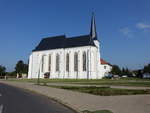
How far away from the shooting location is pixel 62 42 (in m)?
86.9

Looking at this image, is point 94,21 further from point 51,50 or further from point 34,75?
point 34,75

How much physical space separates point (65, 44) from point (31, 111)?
256 feet

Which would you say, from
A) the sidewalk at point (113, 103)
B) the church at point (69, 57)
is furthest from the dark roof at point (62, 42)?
the sidewalk at point (113, 103)

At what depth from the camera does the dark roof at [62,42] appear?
7977 cm

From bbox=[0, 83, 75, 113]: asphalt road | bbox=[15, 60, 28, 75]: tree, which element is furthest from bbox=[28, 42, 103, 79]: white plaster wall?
bbox=[0, 83, 75, 113]: asphalt road

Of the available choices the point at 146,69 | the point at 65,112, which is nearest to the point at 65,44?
the point at 146,69

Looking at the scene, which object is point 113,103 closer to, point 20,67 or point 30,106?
point 30,106

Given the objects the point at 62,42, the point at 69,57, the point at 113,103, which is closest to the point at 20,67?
the point at 62,42

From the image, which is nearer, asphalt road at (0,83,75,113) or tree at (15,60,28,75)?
asphalt road at (0,83,75,113)

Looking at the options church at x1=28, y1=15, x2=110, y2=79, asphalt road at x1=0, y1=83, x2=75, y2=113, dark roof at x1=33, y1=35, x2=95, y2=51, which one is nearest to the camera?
asphalt road at x1=0, y1=83, x2=75, y2=113

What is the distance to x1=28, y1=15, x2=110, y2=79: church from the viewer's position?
74250mm

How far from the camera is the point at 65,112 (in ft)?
26.6

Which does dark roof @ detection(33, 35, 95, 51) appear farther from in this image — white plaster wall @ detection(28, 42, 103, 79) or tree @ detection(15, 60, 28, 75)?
tree @ detection(15, 60, 28, 75)

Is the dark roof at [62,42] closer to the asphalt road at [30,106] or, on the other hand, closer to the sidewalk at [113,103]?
the sidewalk at [113,103]
